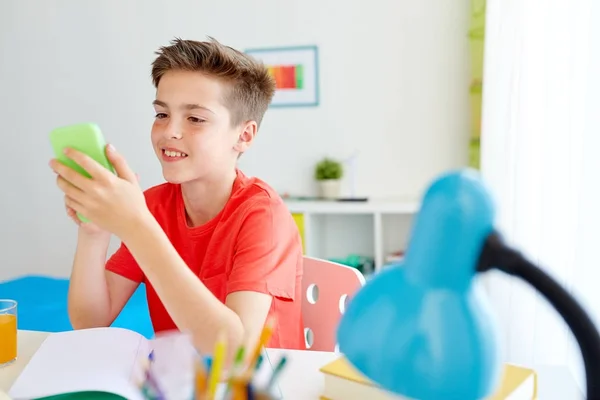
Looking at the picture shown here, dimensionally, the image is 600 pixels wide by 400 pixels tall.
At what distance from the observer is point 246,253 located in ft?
3.60

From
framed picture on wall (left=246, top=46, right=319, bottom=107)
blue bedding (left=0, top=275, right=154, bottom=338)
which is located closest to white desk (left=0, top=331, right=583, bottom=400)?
blue bedding (left=0, top=275, right=154, bottom=338)

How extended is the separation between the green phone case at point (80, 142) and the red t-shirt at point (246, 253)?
0.33m

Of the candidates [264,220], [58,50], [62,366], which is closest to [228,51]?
[264,220]

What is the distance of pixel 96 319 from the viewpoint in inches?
47.5

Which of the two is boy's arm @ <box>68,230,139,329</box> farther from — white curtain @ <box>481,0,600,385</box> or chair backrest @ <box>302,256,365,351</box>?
white curtain @ <box>481,0,600,385</box>

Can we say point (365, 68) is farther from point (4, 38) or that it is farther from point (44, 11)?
point (4, 38)

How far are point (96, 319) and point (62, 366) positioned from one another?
0.37 meters

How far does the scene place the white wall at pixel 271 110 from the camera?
293 cm

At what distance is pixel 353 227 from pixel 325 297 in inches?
74.0

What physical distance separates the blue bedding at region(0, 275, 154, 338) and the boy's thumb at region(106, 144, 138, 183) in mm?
937

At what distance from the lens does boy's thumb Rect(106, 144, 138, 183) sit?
871mm

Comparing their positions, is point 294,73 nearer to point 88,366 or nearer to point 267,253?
point 267,253

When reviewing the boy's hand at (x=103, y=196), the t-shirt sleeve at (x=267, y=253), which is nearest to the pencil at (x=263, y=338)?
the boy's hand at (x=103, y=196)

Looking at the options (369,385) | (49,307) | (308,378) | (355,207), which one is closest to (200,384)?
(369,385)
